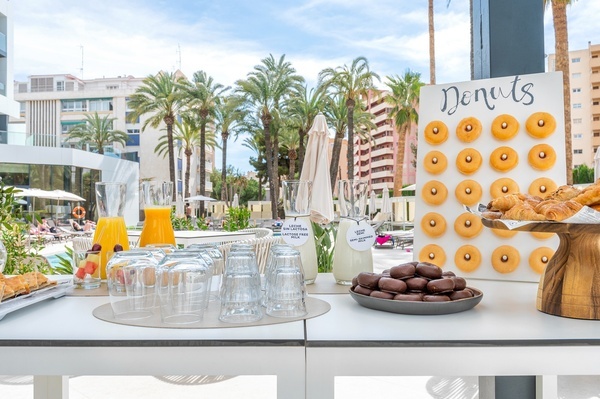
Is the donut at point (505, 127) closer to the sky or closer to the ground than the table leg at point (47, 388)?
closer to the sky

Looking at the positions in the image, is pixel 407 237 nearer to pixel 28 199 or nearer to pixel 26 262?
pixel 26 262

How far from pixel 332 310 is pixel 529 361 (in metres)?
0.39

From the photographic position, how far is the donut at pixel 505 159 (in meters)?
1.45

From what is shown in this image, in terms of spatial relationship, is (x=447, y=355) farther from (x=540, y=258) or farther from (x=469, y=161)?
(x=469, y=161)

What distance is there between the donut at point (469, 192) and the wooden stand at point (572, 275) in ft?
1.65

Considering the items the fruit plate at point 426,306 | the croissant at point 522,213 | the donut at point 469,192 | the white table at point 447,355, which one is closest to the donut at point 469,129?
the donut at point 469,192

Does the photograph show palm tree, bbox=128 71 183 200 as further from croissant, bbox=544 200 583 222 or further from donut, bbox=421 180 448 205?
croissant, bbox=544 200 583 222

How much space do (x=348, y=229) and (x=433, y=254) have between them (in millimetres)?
329

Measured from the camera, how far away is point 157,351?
0.79 m

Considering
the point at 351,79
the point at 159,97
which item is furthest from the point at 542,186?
the point at 159,97

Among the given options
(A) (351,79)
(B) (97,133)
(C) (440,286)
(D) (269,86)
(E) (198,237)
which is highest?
(D) (269,86)

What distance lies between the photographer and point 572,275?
3.09ft

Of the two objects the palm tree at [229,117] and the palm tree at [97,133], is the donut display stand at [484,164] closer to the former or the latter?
the palm tree at [229,117]

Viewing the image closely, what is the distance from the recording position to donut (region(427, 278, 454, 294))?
95 centimetres
